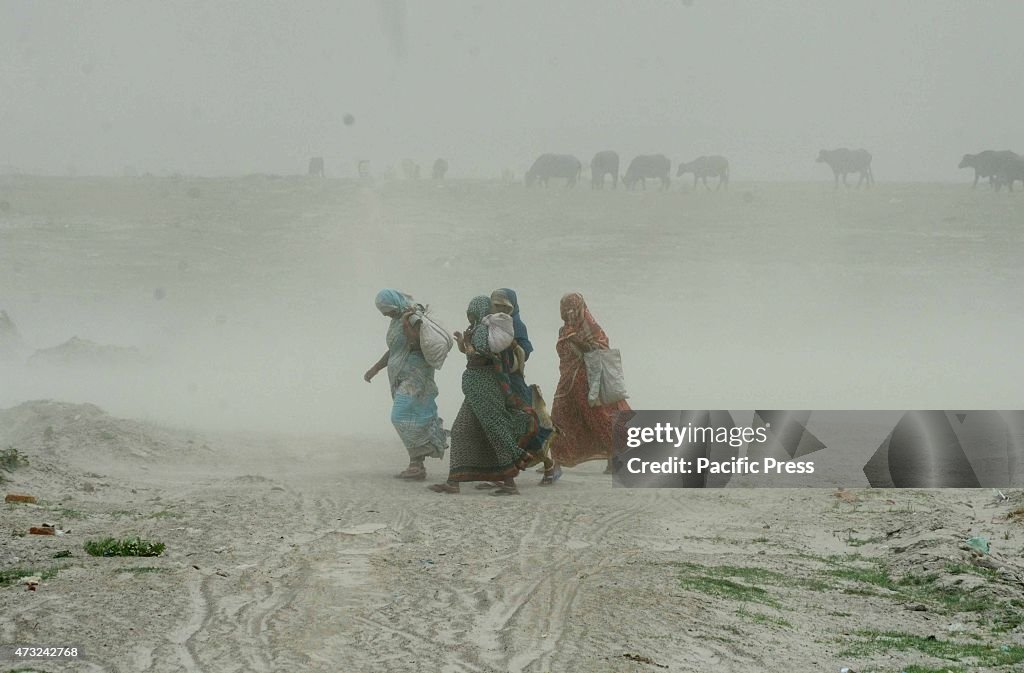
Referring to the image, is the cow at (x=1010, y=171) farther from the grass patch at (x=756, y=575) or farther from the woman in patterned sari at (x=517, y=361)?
the grass patch at (x=756, y=575)

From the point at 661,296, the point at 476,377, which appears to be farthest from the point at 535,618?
the point at 661,296

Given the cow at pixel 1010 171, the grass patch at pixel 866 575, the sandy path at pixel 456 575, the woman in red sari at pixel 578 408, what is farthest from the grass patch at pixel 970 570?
the cow at pixel 1010 171

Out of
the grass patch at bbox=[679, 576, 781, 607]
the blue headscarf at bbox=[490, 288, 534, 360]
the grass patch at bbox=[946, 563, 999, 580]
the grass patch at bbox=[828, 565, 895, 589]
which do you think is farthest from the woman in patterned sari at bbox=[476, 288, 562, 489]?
the grass patch at bbox=[946, 563, 999, 580]

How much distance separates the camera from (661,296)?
3466 cm

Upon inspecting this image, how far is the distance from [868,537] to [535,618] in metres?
4.14

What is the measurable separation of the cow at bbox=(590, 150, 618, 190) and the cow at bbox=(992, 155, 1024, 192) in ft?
45.8

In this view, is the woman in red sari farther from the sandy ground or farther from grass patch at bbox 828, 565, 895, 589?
grass patch at bbox 828, 565, 895, 589

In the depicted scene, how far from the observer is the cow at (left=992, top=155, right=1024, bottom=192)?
4822 centimetres

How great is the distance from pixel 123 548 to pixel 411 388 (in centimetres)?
452

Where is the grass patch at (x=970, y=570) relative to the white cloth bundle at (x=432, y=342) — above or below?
below

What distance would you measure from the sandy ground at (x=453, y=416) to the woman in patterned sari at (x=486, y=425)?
0.81 ft

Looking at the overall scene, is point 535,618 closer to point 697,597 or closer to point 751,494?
point 697,597

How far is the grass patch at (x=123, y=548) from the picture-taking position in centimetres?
816

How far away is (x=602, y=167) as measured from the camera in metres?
49.8
